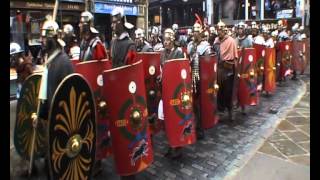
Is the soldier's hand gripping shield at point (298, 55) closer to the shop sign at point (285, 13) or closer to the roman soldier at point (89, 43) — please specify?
the roman soldier at point (89, 43)

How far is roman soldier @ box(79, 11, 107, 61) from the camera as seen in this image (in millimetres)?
4285

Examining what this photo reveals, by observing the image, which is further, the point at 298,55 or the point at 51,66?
the point at 298,55

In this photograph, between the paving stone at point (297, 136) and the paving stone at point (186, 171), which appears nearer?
the paving stone at point (186, 171)

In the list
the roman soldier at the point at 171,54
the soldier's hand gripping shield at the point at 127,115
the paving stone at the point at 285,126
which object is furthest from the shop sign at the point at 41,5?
the soldier's hand gripping shield at the point at 127,115

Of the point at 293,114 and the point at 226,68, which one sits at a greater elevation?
the point at 226,68

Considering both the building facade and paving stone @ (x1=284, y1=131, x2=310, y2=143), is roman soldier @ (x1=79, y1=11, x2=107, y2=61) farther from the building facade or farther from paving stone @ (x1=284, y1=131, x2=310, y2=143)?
the building facade

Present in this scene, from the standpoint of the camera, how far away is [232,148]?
208 inches

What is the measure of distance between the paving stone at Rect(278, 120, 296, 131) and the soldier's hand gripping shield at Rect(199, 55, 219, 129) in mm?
1485

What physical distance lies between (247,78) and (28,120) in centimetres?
411

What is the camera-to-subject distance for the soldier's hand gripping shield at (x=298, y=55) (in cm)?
1105

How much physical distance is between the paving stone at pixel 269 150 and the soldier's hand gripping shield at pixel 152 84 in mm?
1450

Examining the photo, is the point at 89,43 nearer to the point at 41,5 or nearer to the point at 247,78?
the point at 247,78

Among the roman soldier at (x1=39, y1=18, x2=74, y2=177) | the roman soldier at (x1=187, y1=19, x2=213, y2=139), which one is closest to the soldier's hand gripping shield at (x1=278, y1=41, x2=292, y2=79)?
the roman soldier at (x1=187, y1=19, x2=213, y2=139)

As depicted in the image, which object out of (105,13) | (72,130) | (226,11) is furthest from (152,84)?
(226,11)
